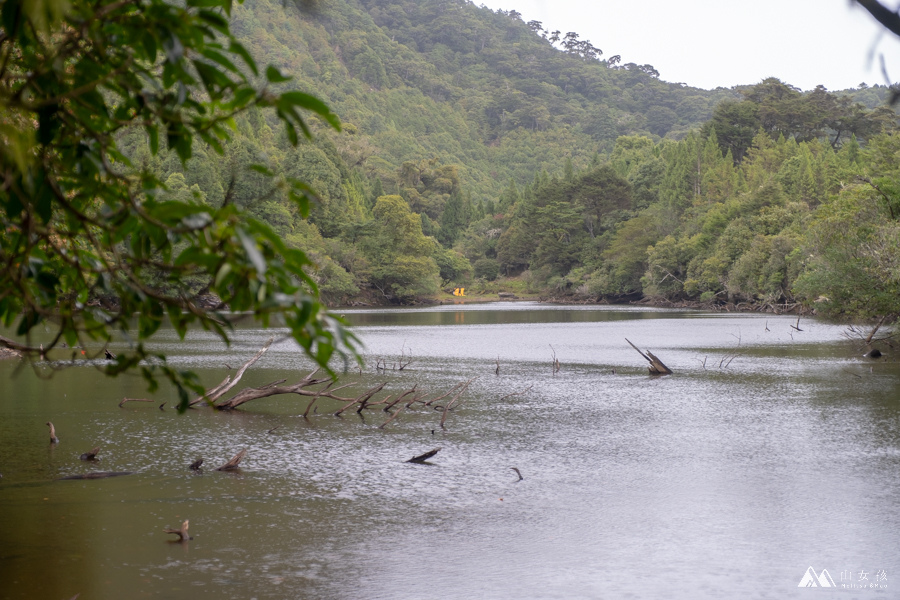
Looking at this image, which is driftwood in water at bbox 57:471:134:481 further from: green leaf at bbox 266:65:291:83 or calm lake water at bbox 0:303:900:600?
green leaf at bbox 266:65:291:83

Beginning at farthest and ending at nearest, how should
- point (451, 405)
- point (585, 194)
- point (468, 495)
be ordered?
point (585, 194)
point (451, 405)
point (468, 495)

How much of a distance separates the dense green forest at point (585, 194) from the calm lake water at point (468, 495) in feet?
16.4

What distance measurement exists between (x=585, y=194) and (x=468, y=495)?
→ 228 ft

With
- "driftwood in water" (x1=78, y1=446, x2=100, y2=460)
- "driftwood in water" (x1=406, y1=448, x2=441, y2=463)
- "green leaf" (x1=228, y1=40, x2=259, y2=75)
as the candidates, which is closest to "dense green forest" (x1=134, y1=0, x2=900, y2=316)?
"green leaf" (x1=228, y1=40, x2=259, y2=75)

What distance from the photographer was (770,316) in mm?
48344

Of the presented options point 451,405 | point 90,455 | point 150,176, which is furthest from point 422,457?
point 150,176

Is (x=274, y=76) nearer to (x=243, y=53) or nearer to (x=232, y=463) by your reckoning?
(x=243, y=53)

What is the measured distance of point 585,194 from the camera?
253 ft

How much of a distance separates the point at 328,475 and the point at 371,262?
5838 centimetres

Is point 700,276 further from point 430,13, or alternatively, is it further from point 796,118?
point 430,13

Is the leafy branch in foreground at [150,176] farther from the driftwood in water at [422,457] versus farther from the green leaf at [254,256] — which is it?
the driftwood in water at [422,457]

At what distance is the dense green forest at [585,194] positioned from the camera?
116 feet

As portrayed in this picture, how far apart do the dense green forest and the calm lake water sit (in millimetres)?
5007

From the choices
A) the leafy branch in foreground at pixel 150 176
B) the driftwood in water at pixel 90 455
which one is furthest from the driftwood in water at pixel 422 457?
the leafy branch in foreground at pixel 150 176
